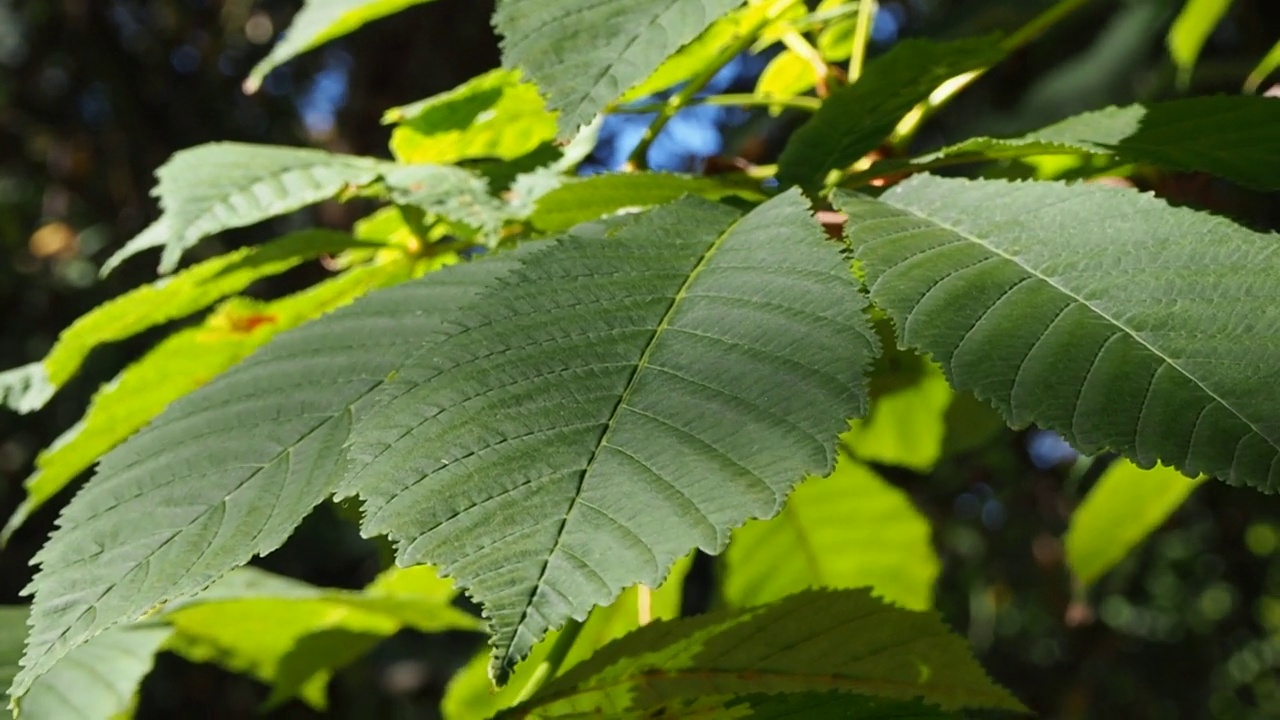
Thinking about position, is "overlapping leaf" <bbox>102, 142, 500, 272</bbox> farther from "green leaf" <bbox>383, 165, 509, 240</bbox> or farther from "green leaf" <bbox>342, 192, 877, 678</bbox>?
"green leaf" <bbox>342, 192, 877, 678</bbox>

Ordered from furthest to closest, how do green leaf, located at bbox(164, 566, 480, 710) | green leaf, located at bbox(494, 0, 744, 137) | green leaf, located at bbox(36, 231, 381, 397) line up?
1. green leaf, located at bbox(164, 566, 480, 710)
2. green leaf, located at bbox(36, 231, 381, 397)
3. green leaf, located at bbox(494, 0, 744, 137)

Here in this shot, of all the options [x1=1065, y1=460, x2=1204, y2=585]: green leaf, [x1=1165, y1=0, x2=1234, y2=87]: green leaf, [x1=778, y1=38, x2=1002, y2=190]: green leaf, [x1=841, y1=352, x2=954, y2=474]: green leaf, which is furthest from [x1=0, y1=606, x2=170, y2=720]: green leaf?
[x1=1165, y1=0, x2=1234, y2=87]: green leaf

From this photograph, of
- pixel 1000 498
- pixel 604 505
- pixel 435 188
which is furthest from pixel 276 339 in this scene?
pixel 1000 498

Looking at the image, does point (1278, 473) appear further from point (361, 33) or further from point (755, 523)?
point (361, 33)

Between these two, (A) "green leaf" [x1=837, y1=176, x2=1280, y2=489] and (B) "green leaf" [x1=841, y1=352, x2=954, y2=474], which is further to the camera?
(B) "green leaf" [x1=841, y1=352, x2=954, y2=474]

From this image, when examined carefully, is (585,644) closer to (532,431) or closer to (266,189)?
(266,189)

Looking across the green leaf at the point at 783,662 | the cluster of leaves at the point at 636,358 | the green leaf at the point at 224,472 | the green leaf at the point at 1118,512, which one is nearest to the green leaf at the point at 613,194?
the cluster of leaves at the point at 636,358

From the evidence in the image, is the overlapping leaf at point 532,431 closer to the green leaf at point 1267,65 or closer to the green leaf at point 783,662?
the green leaf at point 783,662
